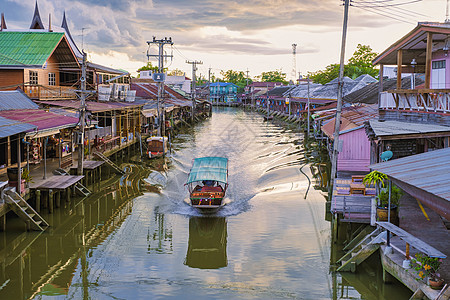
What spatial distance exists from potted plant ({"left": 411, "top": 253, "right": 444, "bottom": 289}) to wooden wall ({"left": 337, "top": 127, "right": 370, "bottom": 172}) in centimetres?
1638

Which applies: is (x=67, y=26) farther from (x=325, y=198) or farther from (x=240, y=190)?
(x=325, y=198)

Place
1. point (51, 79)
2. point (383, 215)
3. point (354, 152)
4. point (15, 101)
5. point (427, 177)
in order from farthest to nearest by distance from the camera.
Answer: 1. point (51, 79)
2. point (354, 152)
3. point (15, 101)
4. point (383, 215)
5. point (427, 177)

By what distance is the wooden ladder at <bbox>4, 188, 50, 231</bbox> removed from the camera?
64.5 ft

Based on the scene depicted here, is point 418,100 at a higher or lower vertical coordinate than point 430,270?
higher

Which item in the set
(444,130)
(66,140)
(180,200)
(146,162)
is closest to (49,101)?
(66,140)

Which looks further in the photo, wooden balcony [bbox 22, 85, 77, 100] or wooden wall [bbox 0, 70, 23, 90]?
wooden wall [bbox 0, 70, 23, 90]

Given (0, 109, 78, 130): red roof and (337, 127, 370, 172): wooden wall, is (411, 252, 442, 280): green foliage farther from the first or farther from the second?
(0, 109, 78, 130): red roof

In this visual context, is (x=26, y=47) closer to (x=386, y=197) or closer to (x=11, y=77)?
(x=11, y=77)

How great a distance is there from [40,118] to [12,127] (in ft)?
17.3

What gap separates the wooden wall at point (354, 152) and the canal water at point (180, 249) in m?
2.42

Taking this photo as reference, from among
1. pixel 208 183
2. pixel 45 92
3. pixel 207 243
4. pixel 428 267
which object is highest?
pixel 45 92

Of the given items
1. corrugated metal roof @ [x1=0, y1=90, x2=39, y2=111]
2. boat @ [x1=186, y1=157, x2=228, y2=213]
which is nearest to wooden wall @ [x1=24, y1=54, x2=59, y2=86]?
corrugated metal roof @ [x1=0, y1=90, x2=39, y2=111]

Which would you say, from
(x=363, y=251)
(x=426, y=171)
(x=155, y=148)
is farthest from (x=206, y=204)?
(x=155, y=148)

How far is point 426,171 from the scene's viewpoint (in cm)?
1339
